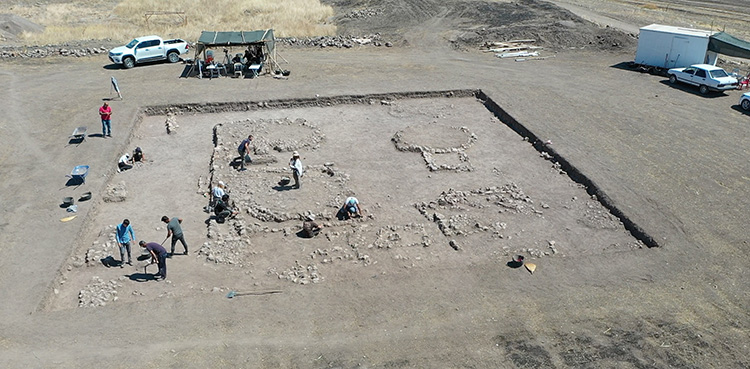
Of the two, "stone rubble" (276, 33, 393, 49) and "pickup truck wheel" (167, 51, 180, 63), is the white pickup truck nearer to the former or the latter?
"pickup truck wheel" (167, 51, 180, 63)

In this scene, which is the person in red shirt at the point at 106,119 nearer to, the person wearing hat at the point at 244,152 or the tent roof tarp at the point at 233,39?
the person wearing hat at the point at 244,152

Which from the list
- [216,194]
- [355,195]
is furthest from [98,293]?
[355,195]

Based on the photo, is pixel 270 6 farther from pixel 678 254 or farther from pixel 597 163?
pixel 678 254

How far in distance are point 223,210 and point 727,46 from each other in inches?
1221

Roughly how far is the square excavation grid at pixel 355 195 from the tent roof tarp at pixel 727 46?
596 inches

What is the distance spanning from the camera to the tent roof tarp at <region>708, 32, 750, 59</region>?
32.8 m

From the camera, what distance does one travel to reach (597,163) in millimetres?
22828

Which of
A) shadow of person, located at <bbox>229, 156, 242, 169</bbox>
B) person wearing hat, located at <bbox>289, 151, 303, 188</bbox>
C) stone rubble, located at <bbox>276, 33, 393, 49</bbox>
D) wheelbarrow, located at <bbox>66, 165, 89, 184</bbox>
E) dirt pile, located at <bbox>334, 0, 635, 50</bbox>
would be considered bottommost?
shadow of person, located at <bbox>229, 156, 242, 169</bbox>

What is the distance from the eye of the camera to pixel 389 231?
1877cm

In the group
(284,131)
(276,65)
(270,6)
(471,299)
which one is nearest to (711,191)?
(471,299)

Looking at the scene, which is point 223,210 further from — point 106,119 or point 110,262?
point 106,119

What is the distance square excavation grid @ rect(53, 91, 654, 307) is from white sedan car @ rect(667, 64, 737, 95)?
12.2m

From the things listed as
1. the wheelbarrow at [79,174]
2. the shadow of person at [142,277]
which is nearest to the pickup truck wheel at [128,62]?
the wheelbarrow at [79,174]

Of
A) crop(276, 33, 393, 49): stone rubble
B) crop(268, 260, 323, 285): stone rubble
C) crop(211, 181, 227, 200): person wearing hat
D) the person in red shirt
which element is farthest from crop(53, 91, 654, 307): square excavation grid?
crop(276, 33, 393, 49): stone rubble
